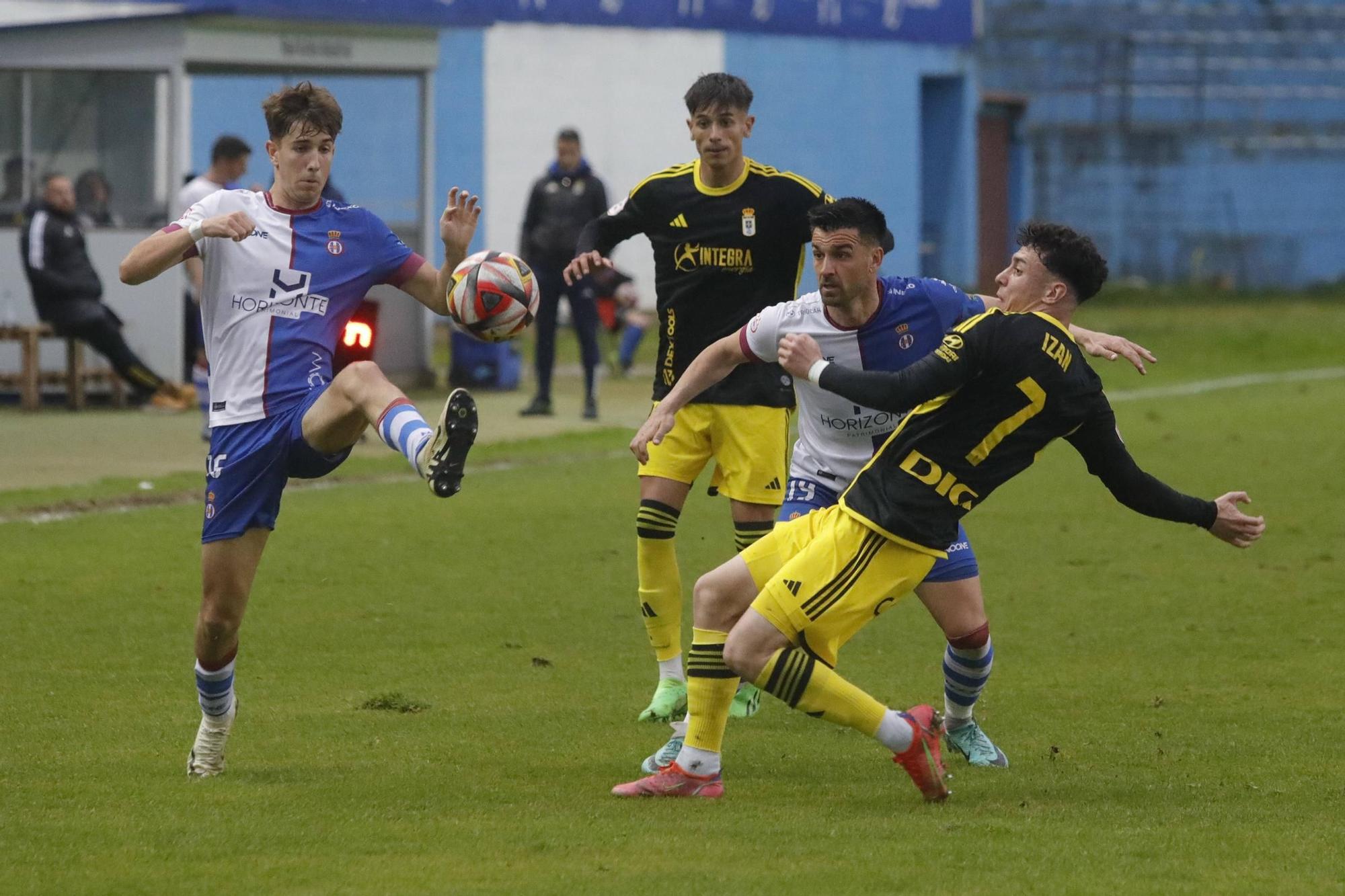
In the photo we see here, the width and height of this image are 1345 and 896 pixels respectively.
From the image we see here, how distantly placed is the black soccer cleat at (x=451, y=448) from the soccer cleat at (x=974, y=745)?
7.00ft

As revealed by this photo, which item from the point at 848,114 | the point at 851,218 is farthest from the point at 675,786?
the point at 848,114

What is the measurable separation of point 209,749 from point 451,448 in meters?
1.43

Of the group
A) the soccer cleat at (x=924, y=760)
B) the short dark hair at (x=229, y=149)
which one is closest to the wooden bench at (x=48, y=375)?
the short dark hair at (x=229, y=149)

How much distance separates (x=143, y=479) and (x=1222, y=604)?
24.7 ft

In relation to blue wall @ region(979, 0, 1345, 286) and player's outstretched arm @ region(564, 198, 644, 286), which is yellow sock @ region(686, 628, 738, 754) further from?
blue wall @ region(979, 0, 1345, 286)

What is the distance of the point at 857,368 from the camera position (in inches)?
269

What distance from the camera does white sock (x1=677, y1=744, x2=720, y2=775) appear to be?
6.23 meters

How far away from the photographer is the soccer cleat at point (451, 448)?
5.88m

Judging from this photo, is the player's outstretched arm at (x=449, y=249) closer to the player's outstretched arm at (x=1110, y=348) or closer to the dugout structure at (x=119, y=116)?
the player's outstretched arm at (x=1110, y=348)

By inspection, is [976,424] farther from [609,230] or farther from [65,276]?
[65,276]

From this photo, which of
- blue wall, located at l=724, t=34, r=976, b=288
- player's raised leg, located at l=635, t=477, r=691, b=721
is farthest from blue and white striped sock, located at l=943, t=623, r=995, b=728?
blue wall, located at l=724, t=34, r=976, b=288

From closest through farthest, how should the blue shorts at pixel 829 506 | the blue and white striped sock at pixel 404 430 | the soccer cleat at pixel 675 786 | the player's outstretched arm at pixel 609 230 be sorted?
the blue and white striped sock at pixel 404 430
the soccer cleat at pixel 675 786
the blue shorts at pixel 829 506
the player's outstretched arm at pixel 609 230

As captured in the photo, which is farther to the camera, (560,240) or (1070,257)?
(560,240)

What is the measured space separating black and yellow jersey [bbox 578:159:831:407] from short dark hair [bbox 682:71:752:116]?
0.34 metres
